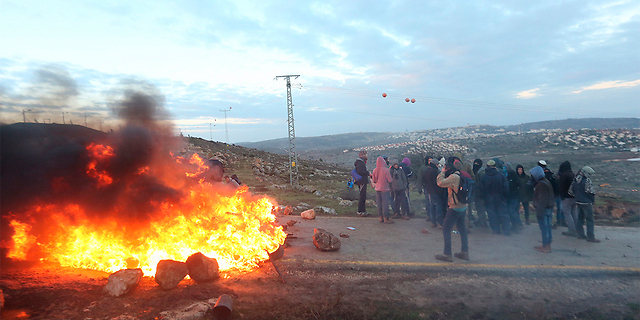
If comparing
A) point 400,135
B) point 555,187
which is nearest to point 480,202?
point 555,187

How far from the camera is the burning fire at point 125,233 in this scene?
21.0ft

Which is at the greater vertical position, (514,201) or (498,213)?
(514,201)

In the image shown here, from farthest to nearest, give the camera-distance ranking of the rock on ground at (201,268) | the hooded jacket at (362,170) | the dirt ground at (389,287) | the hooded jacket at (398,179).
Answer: the hooded jacket at (362,170)
the hooded jacket at (398,179)
the rock on ground at (201,268)
the dirt ground at (389,287)

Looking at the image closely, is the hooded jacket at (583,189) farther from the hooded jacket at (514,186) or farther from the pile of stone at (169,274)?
the pile of stone at (169,274)

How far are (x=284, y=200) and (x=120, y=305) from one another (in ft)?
32.7

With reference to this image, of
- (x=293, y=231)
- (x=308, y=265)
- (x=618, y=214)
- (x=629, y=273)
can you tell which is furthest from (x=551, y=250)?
(x=618, y=214)

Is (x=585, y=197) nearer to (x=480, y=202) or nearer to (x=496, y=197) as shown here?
(x=496, y=197)

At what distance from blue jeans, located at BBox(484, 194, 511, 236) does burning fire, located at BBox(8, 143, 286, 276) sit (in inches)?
230

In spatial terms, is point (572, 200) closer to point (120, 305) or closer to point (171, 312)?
point (171, 312)

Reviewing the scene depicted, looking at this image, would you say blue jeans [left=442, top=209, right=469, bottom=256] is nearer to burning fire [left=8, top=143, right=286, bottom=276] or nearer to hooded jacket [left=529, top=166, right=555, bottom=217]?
hooded jacket [left=529, top=166, right=555, bottom=217]

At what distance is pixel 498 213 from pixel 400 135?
485 ft

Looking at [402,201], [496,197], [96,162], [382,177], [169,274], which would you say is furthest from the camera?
[402,201]

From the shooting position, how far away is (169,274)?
554 cm

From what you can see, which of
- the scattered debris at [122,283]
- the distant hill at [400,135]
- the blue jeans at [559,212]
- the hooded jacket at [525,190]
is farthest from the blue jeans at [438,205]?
the distant hill at [400,135]
